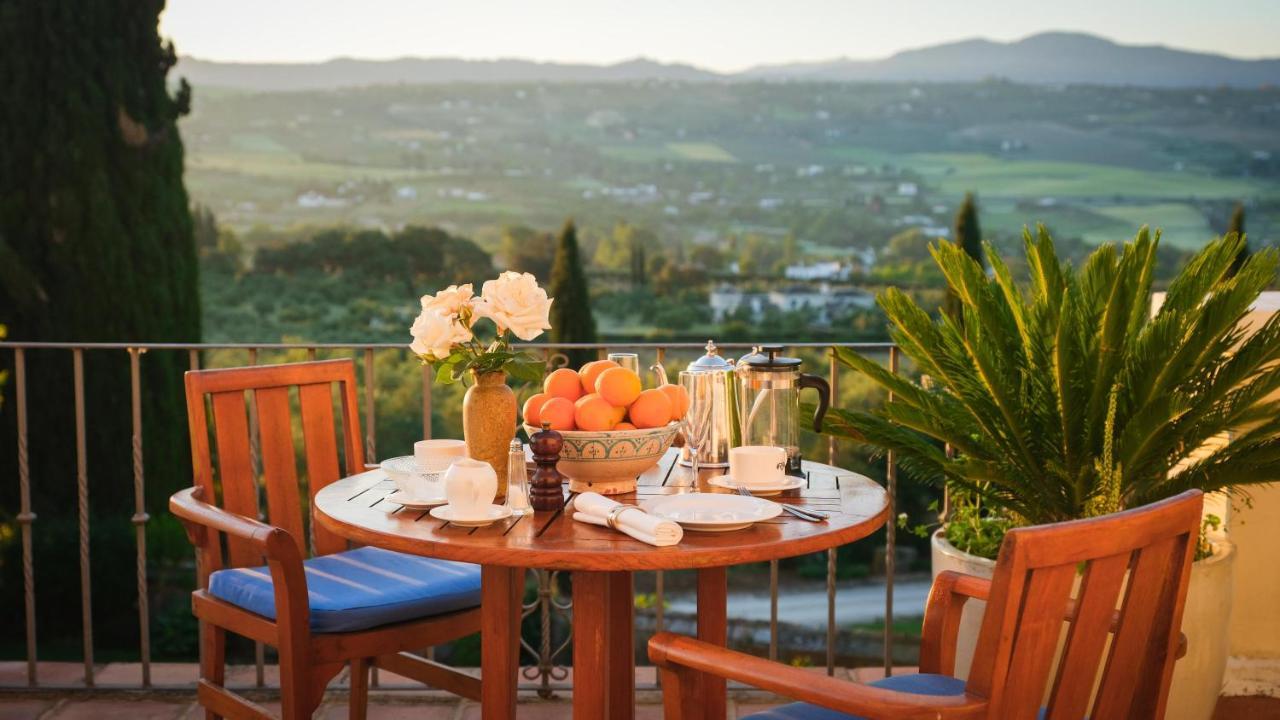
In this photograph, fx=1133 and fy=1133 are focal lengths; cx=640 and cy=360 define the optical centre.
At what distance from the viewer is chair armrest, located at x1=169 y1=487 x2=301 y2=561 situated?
2.08 m

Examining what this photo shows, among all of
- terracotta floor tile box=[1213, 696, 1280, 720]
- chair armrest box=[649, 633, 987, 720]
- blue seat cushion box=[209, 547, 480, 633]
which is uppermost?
chair armrest box=[649, 633, 987, 720]

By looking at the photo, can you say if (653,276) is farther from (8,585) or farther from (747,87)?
(8,585)

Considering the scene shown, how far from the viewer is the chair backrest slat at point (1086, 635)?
1.39 metres

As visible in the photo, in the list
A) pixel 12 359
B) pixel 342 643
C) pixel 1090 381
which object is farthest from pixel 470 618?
pixel 12 359

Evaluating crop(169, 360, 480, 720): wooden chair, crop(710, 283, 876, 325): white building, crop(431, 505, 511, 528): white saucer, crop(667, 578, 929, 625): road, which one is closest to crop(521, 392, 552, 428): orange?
crop(431, 505, 511, 528): white saucer

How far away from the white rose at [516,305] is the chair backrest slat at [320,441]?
2.84ft

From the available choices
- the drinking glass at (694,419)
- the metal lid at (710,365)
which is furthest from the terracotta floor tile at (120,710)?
the metal lid at (710,365)

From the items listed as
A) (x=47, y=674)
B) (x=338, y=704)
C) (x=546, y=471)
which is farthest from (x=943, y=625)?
(x=47, y=674)

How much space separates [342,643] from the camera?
7.29ft

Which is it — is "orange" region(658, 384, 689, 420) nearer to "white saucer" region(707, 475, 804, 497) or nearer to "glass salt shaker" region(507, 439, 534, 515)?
"white saucer" region(707, 475, 804, 497)

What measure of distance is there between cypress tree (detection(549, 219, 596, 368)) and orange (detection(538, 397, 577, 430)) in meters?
9.16

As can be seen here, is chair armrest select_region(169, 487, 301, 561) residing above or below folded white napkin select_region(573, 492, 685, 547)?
below

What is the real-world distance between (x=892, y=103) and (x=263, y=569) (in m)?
15.2

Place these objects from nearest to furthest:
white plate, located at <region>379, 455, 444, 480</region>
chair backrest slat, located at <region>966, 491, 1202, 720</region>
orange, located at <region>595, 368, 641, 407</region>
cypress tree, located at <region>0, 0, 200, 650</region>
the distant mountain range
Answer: chair backrest slat, located at <region>966, 491, 1202, 720</region>
orange, located at <region>595, 368, 641, 407</region>
white plate, located at <region>379, 455, 444, 480</region>
cypress tree, located at <region>0, 0, 200, 650</region>
the distant mountain range
